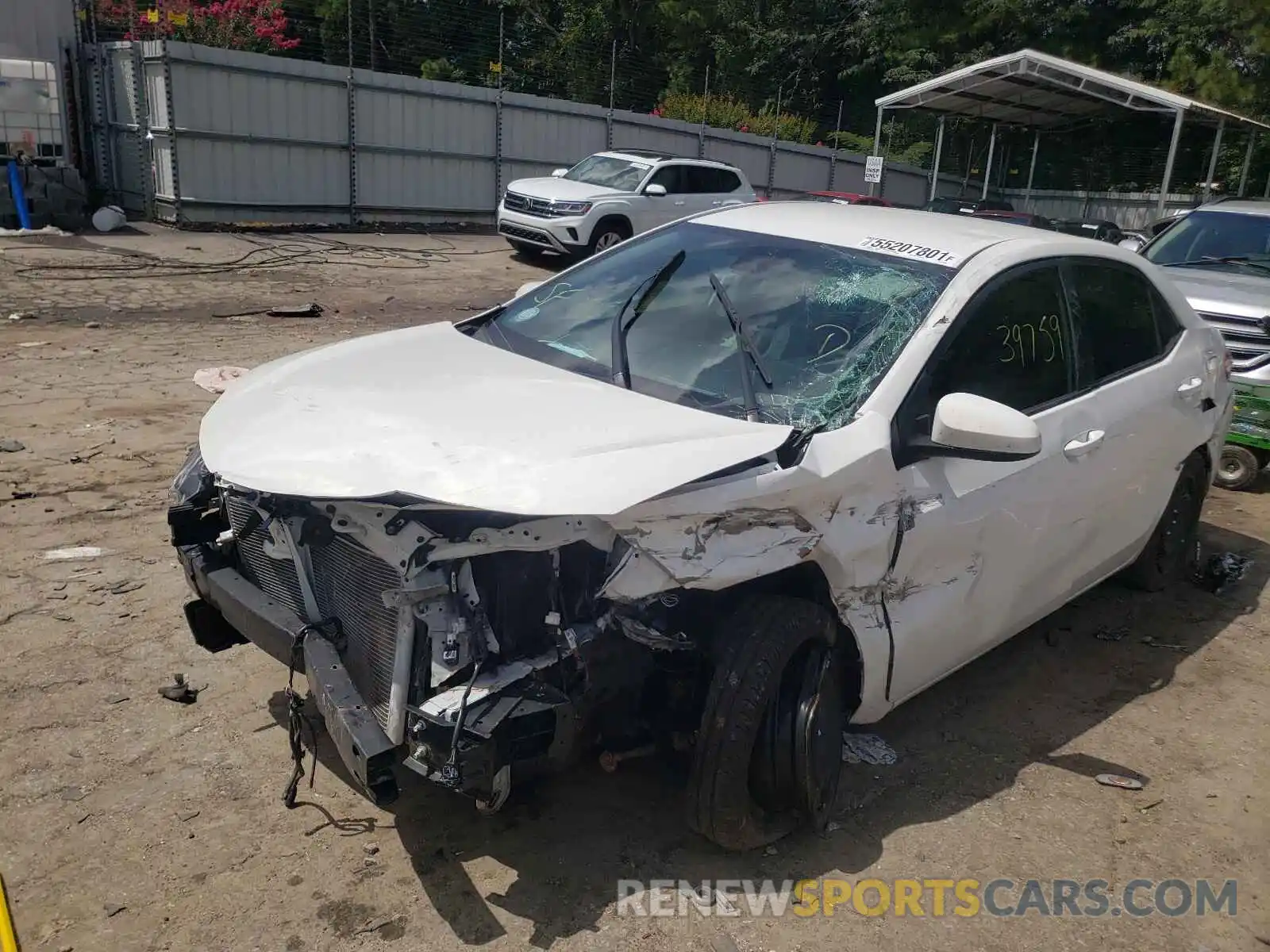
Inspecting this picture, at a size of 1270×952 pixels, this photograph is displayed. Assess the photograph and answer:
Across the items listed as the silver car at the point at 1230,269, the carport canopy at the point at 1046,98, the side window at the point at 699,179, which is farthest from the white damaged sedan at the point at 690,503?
the carport canopy at the point at 1046,98

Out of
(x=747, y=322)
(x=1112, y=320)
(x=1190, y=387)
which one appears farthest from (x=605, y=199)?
(x=747, y=322)

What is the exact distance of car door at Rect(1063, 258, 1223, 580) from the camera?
155 inches

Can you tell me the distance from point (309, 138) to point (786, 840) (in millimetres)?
16062

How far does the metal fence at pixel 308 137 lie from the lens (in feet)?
49.7

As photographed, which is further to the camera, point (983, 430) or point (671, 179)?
point (671, 179)

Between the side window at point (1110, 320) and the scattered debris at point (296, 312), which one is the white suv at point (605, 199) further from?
the side window at point (1110, 320)

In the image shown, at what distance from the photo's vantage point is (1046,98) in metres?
22.0

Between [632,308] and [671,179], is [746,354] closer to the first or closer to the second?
[632,308]

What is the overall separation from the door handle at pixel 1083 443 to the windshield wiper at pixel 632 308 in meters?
1.56

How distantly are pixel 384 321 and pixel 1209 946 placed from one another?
30.7 feet

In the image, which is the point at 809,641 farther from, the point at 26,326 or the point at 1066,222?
the point at 1066,222

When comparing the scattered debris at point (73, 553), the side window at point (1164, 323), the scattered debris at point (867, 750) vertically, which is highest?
the side window at point (1164, 323)

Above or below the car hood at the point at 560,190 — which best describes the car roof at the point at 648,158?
above

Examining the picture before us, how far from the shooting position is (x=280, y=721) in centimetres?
346
